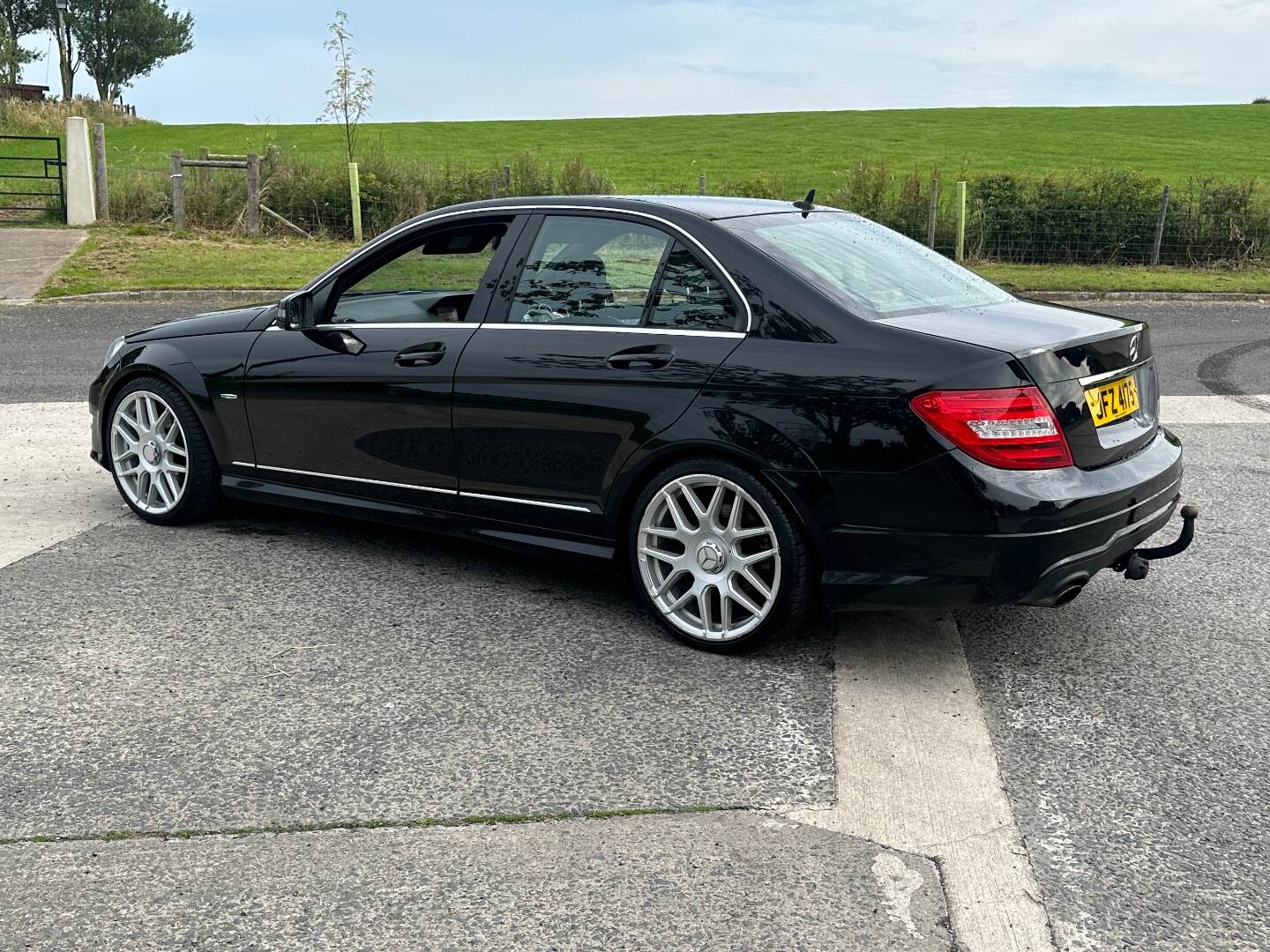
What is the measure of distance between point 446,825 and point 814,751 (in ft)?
3.61

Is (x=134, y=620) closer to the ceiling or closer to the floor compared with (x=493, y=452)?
closer to the floor

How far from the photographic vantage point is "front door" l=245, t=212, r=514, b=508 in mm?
5094

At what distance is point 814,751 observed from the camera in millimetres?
3707

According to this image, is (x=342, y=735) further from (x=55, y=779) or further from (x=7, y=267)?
(x=7, y=267)

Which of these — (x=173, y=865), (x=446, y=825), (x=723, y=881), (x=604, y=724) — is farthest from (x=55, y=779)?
(x=723, y=881)

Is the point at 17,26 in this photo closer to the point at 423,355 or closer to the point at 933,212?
the point at 933,212

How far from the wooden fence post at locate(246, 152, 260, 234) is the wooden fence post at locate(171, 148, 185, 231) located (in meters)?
1.14

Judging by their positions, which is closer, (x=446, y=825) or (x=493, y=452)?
(x=446, y=825)

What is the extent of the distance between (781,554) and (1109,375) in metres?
1.25

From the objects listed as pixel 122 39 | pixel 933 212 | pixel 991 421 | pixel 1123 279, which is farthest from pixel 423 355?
pixel 122 39

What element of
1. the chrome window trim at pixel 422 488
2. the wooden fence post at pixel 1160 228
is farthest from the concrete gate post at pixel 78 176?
the chrome window trim at pixel 422 488

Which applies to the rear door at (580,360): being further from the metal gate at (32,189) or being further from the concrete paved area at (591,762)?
the metal gate at (32,189)

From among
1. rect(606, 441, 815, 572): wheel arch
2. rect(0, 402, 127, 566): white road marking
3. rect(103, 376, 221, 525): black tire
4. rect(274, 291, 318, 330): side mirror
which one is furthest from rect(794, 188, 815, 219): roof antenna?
rect(0, 402, 127, 566): white road marking

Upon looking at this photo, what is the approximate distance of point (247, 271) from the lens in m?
19.2
